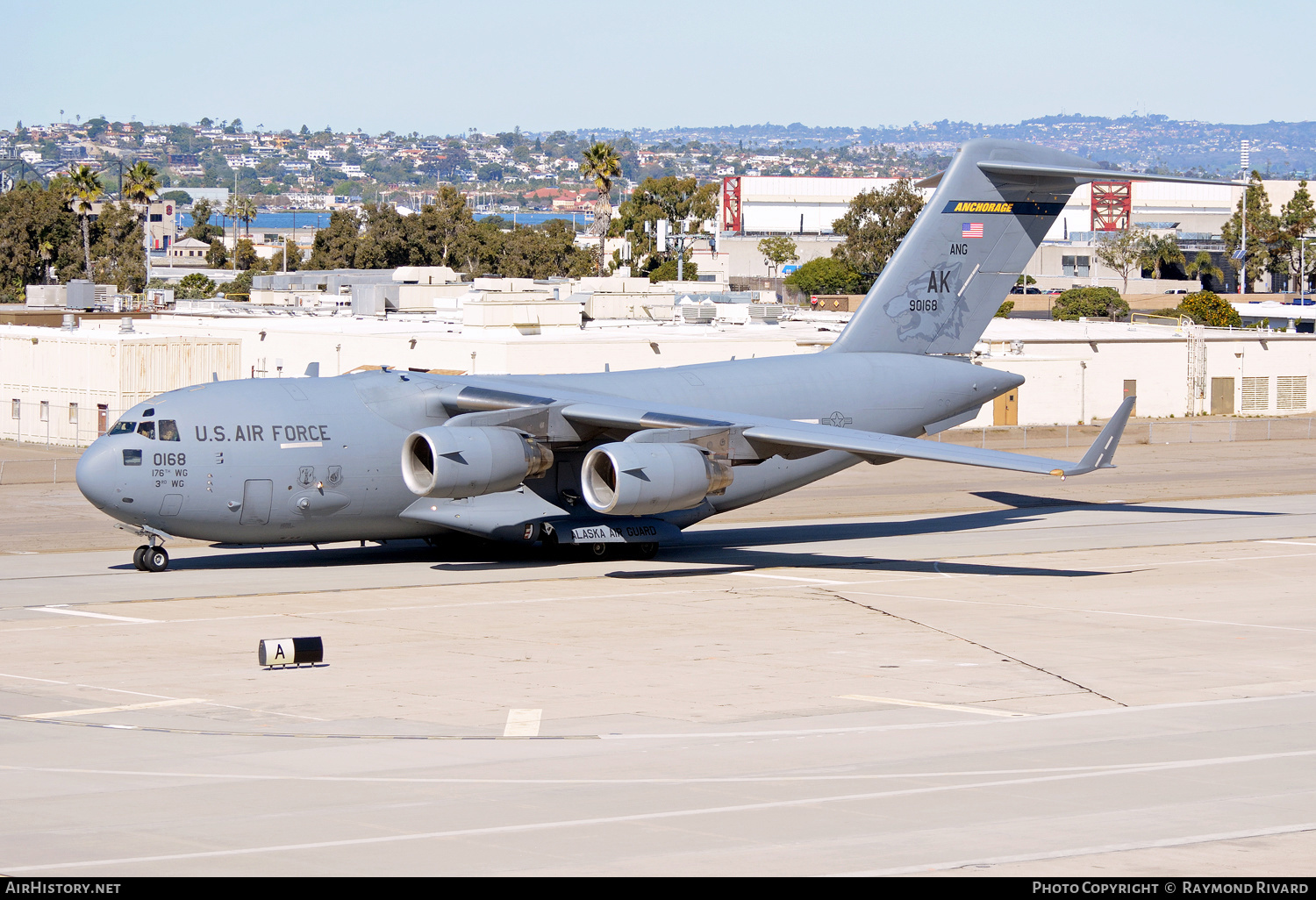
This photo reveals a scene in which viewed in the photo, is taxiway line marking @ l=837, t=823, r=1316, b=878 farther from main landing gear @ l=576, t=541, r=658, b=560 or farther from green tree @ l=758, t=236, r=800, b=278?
green tree @ l=758, t=236, r=800, b=278

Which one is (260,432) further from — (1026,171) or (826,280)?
(826,280)

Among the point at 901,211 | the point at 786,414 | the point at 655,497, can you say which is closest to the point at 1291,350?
the point at 786,414

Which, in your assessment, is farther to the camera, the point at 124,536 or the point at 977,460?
the point at 124,536

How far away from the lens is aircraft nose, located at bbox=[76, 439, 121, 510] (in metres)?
24.6

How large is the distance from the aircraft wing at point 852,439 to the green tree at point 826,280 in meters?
94.8

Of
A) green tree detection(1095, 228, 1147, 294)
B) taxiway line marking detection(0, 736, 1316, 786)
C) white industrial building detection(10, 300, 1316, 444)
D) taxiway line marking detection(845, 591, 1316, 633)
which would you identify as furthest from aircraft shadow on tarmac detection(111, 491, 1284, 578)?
green tree detection(1095, 228, 1147, 294)

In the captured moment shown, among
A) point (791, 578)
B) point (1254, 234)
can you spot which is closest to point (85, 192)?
point (1254, 234)

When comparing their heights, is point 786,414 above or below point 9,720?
above

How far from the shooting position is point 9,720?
15266mm

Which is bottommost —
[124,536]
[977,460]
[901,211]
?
[124,536]

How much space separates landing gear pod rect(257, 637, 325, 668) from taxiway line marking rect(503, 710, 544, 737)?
3.34 metres

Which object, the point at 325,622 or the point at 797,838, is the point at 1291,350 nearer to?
the point at 325,622

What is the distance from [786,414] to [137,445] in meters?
11.9

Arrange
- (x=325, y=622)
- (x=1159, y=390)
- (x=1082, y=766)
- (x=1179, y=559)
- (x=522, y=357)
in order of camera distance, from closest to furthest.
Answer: (x=1082, y=766) < (x=325, y=622) < (x=1179, y=559) < (x=522, y=357) < (x=1159, y=390)
